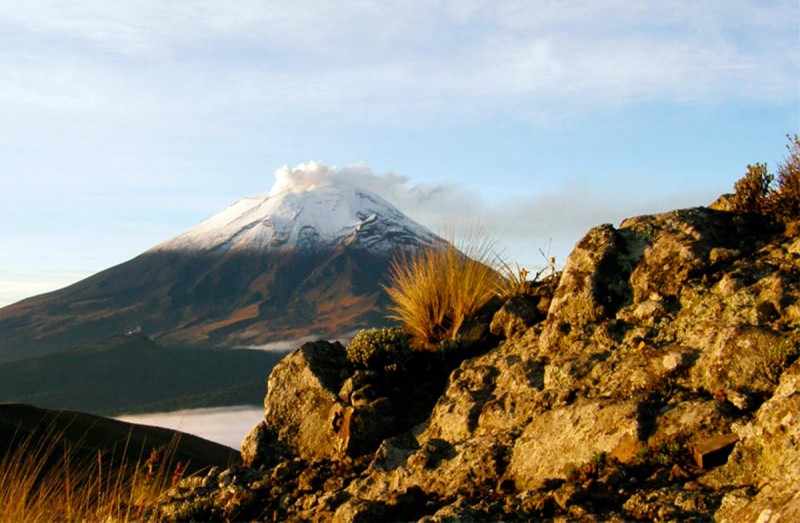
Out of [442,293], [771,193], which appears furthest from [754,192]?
[442,293]

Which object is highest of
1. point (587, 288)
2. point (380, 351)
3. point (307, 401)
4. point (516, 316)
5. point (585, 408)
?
point (587, 288)

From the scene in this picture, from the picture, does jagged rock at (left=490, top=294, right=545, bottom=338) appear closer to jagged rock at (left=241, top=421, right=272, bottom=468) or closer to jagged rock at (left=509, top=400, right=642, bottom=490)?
jagged rock at (left=509, top=400, right=642, bottom=490)

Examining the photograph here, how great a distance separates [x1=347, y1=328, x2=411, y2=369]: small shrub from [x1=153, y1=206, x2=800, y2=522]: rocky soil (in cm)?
18

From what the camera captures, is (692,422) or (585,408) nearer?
(692,422)

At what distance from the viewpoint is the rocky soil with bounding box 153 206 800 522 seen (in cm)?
585

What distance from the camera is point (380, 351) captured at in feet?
31.4

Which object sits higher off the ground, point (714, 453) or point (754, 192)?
point (754, 192)

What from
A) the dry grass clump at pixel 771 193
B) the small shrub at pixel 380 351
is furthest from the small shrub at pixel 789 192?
the small shrub at pixel 380 351

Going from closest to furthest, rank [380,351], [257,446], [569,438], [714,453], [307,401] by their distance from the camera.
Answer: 1. [714,453]
2. [569,438]
3. [257,446]
4. [307,401]
5. [380,351]

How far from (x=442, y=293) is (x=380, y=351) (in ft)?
3.96

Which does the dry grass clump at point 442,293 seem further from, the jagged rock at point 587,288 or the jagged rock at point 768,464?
the jagged rock at point 768,464

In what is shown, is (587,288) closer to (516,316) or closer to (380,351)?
(516,316)

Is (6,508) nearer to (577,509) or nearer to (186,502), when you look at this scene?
(186,502)

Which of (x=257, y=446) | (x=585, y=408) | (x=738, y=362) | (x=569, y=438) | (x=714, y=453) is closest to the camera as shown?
(x=714, y=453)
